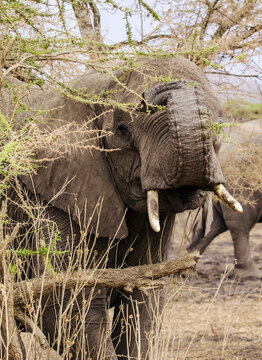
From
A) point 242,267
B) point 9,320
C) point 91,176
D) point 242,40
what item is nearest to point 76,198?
point 91,176

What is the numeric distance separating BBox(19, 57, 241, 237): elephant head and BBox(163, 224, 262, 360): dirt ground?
489mm

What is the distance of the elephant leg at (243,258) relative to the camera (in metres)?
8.36

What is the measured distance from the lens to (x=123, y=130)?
326 centimetres

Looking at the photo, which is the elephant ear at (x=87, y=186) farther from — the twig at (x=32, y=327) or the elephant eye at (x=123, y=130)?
the twig at (x=32, y=327)

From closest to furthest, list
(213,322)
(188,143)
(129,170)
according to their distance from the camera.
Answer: (188,143) → (129,170) → (213,322)

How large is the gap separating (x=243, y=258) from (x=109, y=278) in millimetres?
6048

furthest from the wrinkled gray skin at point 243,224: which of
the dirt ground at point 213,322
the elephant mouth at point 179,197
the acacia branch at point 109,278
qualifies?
the acacia branch at point 109,278

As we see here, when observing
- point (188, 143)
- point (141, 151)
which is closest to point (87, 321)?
point (141, 151)

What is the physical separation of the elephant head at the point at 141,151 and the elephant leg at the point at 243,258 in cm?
516

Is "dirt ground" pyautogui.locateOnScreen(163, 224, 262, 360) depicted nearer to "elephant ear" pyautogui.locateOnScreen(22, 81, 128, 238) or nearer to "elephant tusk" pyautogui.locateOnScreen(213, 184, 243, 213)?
"elephant tusk" pyautogui.locateOnScreen(213, 184, 243, 213)

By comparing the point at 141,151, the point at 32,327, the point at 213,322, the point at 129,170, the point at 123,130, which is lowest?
the point at 213,322

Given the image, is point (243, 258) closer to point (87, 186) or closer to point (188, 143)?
point (87, 186)

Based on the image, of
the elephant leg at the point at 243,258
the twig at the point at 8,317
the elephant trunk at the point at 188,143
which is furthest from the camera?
the elephant leg at the point at 243,258

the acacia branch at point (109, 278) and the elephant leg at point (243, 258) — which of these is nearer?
the acacia branch at point (109, 278)
